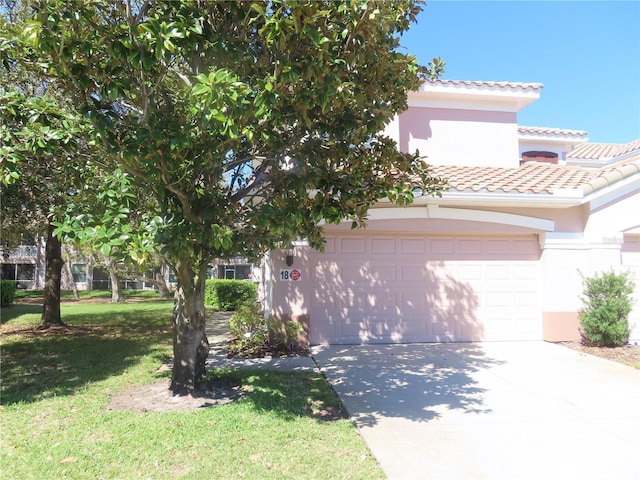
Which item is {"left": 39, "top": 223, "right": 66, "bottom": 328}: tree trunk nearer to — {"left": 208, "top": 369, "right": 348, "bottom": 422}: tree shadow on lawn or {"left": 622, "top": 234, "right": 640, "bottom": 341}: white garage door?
{"left": 208, "top": 369, "right": 348, "bottom": 422}: tree shadow on lawn

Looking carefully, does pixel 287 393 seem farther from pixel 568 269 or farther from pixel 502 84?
pixel 502 84

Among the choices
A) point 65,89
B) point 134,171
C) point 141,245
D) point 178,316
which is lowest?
point 178,316

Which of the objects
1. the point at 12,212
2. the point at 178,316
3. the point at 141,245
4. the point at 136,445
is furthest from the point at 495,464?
the point at 12,212

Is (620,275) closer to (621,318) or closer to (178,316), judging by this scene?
(621,318)

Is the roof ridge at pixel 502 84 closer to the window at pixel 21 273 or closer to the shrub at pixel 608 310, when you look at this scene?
the shrub at pixel 608 310

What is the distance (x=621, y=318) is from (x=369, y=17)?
8391 mm

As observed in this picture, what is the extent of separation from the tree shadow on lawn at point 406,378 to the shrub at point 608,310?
2.39 m

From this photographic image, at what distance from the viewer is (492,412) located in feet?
17.4

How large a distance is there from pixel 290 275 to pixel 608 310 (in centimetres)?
654

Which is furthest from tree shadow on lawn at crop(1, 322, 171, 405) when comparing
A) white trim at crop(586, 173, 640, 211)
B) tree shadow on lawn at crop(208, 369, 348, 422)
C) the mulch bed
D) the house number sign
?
white trim at crop(586, 173, 640, 211)

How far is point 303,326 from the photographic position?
9062 mm

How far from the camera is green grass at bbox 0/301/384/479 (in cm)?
386

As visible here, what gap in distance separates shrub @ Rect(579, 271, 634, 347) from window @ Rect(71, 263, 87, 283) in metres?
31.9

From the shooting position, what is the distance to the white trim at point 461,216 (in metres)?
9.49
